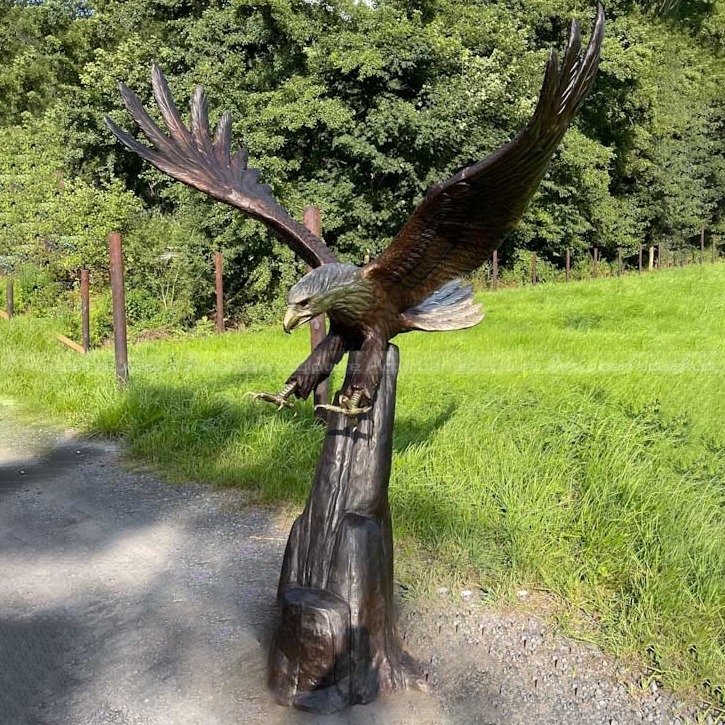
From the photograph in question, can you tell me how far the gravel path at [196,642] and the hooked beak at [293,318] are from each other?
1310 millimetres

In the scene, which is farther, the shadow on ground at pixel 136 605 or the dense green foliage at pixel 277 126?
the dense green foliage at pixel 277 126

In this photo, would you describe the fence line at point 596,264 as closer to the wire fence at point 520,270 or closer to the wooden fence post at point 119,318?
the wire fence at point 520,270

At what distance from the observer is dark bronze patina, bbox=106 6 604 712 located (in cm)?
222

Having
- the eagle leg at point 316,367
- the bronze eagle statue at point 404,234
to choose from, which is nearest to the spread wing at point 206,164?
the bronze eagle statue at point 404,234

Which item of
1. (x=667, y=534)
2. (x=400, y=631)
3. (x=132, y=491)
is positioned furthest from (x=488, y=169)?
(x=132, y=491)

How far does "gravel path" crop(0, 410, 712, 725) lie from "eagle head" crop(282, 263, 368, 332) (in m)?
1.34

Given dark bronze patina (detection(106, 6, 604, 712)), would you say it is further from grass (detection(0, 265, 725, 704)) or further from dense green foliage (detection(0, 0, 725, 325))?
dense green foliage (detection(0, 0, 725, 325))

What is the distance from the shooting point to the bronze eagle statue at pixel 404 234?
75.1 inches

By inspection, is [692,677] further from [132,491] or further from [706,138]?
[706,138]

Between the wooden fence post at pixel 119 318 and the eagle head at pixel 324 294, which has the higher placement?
the eagle head at pixel 324 294

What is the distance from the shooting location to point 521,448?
4.46 m

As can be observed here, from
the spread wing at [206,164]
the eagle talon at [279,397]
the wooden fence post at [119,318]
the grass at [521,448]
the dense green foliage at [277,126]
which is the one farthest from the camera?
the dense green foliage at [277,126]

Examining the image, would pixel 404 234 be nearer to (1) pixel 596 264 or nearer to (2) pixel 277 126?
(2) pixel 277 126

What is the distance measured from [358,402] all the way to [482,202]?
703 millimetres
